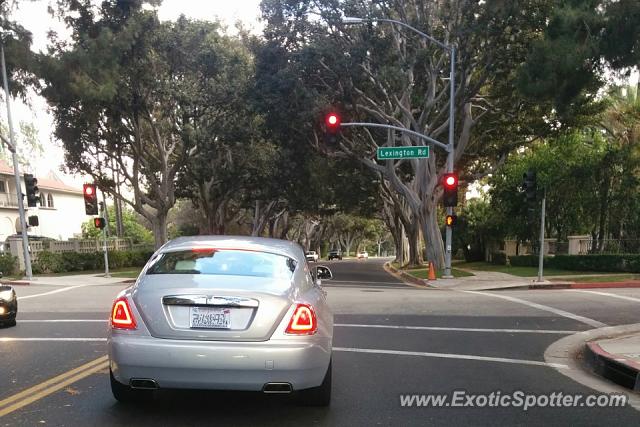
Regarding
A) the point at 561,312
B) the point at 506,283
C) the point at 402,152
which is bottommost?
the point at 506,283

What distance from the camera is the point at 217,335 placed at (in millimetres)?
4773

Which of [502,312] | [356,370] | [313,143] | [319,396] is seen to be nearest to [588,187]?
[313,143]

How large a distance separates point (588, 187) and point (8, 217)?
44.0 metres

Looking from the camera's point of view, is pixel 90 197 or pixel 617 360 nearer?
pixel 617 360

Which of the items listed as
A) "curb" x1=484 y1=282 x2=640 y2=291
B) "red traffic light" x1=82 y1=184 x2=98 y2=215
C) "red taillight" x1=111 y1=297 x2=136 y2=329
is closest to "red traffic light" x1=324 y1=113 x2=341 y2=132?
"curb" x1=484 y1=282 x2=640 y2=291

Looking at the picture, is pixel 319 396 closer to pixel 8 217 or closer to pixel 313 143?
pixel 313 143

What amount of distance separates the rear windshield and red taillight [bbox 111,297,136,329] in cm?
54

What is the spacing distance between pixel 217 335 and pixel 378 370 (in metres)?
3.00

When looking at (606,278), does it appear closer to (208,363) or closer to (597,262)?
(597,262)

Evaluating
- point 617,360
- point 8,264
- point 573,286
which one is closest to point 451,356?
point 617,360

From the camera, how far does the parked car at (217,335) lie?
4699 millimetres

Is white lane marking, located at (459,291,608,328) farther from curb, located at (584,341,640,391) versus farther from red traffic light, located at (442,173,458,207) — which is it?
red traffic light, located at (442,173,458,207)

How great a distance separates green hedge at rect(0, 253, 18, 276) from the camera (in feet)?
93.6

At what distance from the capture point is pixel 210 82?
32781 mm
